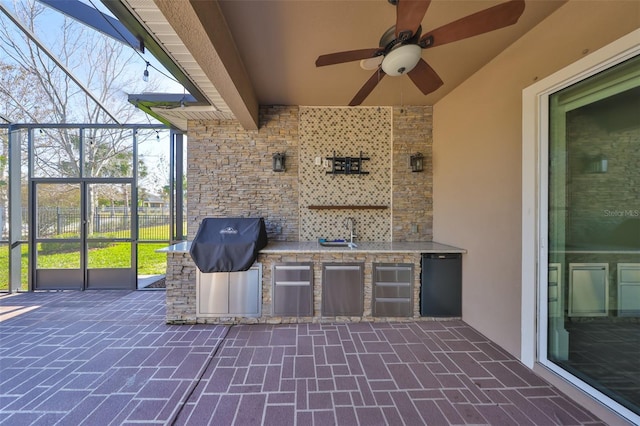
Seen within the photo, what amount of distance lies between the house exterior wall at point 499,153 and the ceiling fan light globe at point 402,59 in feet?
4.02

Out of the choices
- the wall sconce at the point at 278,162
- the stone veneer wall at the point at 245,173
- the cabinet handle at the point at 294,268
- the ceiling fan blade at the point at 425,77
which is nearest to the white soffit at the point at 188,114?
the stone veneer wall at the point at 245,173

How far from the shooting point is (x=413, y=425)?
5.05 ft

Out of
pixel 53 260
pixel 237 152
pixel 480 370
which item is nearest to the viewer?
pixel 480 370

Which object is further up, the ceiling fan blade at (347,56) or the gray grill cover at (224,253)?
the ceiling fan blade at (347,56)

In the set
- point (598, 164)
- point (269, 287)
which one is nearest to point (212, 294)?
point (269, 287)

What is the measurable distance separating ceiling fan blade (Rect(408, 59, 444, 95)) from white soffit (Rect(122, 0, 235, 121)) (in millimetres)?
1947

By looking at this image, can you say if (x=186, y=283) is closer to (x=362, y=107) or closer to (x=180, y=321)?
(x=180, y=321)

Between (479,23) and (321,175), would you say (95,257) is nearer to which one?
(321,175)

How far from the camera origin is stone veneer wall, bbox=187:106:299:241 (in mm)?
3586

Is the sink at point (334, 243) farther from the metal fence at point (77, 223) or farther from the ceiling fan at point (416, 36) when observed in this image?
the metal fence at point (77, 223)

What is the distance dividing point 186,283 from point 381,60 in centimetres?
327

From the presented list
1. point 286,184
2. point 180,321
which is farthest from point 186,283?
point 286,184

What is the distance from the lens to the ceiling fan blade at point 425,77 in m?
1.80

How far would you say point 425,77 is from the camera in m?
1.93
